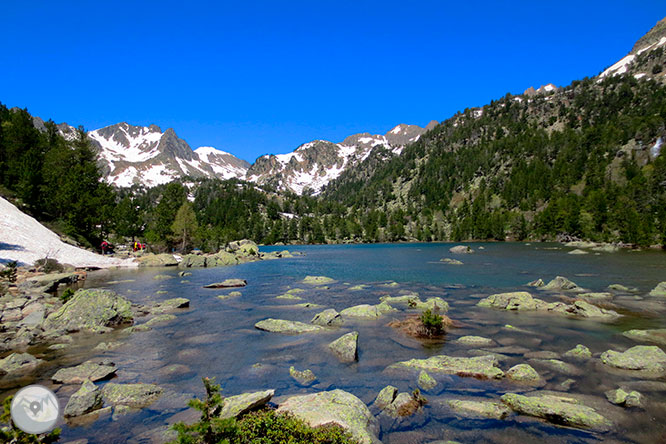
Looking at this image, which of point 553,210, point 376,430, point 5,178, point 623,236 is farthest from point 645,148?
point 5,178

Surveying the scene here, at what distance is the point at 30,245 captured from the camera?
184 ft

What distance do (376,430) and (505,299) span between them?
25.6m

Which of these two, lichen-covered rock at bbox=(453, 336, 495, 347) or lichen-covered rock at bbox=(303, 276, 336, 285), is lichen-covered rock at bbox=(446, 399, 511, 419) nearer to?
lichen-covered rock at bbox=(453, 336, 495, 347)

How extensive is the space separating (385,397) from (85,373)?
1401 centimetres

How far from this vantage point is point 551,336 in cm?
2214

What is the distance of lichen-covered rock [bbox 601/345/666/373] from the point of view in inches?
639

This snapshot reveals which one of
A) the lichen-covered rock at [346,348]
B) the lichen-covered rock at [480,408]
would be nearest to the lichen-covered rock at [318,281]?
the lichen-covered rock at [346,348]

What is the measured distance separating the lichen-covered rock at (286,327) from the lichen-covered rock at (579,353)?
1525cm

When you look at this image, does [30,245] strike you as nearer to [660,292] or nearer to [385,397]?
[385,397]

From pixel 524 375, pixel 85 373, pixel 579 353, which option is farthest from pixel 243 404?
pixel 579 353

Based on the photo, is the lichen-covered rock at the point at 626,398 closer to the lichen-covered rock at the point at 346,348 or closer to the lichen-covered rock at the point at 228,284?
the lichen-covered rock at the point at 346,348

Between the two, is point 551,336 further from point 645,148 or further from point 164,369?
point 645,148

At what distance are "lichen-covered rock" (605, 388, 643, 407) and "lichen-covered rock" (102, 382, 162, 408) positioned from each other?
1860 cm

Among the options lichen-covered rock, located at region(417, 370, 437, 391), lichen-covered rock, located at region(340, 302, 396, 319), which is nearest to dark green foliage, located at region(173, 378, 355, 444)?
lichen-covered rock, located at region(417, 370, 437, 391)
